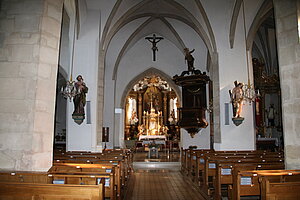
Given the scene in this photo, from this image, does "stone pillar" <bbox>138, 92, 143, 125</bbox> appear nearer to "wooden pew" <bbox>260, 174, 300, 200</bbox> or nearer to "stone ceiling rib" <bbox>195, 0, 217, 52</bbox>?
"stone ceiling rib" <bbox>195, 0, 217, 52</bbox>

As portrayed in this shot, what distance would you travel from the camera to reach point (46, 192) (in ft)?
9.08

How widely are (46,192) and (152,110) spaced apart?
68.1 ft

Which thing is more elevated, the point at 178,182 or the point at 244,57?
the point at 244,57

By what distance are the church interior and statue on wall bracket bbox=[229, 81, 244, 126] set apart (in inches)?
2.1

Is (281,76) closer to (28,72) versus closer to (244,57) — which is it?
(28,72)

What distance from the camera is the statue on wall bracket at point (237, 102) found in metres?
9.18

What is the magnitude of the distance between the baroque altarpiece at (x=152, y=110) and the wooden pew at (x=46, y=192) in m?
19.6

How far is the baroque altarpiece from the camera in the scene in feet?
75.0

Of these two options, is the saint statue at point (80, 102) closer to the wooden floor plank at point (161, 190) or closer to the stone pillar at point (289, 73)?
the wooden floor plank at point (161, 190)

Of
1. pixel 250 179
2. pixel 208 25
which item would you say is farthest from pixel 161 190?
pixel 208 25

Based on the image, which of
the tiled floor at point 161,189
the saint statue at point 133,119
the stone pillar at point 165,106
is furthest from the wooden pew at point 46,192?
the stone pillar at point 165,106

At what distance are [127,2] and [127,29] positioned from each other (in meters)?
4.19

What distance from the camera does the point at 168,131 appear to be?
913 inches

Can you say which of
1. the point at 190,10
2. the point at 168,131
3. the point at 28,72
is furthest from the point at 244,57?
the point at 168,131
